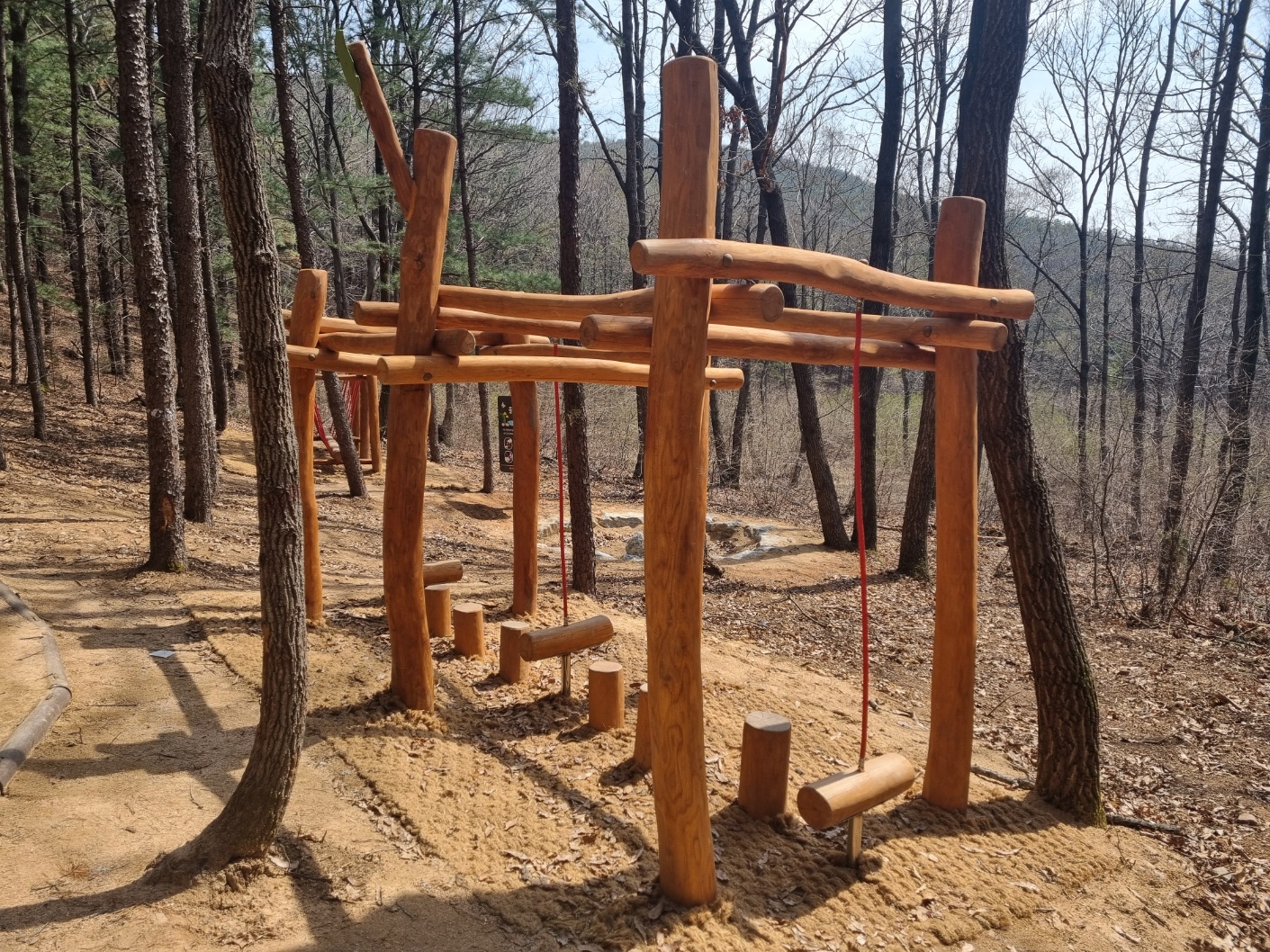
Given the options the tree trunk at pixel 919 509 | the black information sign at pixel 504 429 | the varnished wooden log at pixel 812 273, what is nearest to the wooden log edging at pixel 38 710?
the varnished wooden log at pixel 812 273

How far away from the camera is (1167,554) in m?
8.31

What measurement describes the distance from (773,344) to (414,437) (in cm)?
224

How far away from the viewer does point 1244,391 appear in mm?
11609

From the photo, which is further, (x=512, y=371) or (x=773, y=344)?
(x=512, y=371)

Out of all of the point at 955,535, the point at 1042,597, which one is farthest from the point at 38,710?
the point at 1042,597

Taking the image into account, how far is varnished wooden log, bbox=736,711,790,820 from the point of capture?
383cm

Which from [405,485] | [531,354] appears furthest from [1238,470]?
[405,485]

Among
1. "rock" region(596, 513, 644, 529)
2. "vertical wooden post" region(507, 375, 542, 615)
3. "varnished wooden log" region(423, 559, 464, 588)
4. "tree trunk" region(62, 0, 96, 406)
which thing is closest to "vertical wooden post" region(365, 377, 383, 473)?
"tree trunk" region(62, 0, 96, 406)

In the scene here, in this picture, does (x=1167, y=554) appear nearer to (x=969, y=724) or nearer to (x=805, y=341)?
(x=969, y=724)

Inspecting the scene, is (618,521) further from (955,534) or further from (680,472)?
(680,472)

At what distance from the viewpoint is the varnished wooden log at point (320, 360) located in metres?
5.68

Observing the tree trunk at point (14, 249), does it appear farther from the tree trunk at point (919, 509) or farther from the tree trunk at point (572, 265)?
the tree trunk at point (919, 509)

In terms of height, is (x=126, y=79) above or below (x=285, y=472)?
above

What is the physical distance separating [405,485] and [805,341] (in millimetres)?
2479
